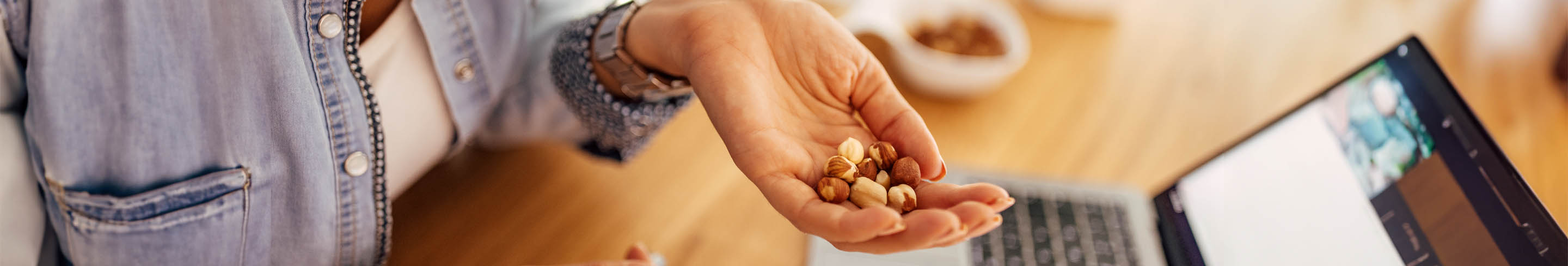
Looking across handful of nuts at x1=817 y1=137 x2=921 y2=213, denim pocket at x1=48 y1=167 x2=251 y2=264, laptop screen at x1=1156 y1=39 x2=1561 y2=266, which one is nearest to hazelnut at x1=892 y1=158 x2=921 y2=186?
handful of nuts at x1=817 y1=137 x2=921 y2=213

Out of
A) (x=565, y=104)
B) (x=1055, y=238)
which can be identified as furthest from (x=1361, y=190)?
(x=565, y=104)

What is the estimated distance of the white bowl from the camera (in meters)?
0.88

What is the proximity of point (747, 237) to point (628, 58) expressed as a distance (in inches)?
8.1

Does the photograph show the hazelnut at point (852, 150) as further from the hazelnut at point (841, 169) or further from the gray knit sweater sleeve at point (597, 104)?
the gray knit sweater sleeve at point (597, 104)

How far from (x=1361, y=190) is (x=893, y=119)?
35 centimetres

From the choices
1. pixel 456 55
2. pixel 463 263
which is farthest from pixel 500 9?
pixel 463 263

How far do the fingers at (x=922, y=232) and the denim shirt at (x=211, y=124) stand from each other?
0.38m

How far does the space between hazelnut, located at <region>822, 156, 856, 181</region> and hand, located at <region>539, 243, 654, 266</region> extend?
201 mm

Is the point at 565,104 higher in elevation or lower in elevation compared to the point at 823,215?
higher

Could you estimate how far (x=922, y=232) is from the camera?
1.30 feet

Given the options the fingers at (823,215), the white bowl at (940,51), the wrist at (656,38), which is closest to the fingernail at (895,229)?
the fingers at (823,215)

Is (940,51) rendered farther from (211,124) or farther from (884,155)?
(211,124)

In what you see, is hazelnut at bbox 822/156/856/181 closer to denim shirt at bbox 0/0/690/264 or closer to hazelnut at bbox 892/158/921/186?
hazelnut at bbox 892/158/921/186

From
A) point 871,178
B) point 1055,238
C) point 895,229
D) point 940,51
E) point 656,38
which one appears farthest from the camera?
point 940,51
